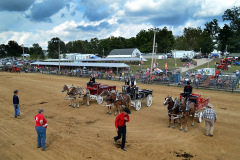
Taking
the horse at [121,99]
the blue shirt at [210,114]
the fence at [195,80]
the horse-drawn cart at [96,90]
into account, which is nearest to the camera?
the blue shirt at [210,114]

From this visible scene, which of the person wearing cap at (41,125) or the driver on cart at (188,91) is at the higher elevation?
the driver on cart at (188,91)

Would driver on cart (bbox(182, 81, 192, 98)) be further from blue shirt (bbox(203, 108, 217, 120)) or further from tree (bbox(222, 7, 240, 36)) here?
tree (bbox(222, 7, 240, 36))

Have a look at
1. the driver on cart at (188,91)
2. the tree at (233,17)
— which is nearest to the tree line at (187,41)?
the tree at (233,17)

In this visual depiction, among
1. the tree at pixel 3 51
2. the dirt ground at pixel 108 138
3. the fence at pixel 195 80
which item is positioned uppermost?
the tree at pixel 3 51

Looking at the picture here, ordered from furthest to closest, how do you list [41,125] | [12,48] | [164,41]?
[12,48]
[164,41]
[41,125]

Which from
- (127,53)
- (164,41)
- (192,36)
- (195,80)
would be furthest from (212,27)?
(195,80)

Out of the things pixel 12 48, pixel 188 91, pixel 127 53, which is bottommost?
pixel 188 91

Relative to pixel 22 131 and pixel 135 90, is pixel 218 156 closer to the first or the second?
pixel 135 90

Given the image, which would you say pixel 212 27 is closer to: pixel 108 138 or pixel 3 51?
pixel 108 138

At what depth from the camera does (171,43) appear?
81.8 metres

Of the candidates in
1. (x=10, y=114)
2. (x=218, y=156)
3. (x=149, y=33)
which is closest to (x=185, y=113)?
(x=218, y=156)

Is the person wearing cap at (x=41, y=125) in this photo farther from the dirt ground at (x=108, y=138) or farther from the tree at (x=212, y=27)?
the tree at (x=212, y=27)

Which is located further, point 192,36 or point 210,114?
point 192,36

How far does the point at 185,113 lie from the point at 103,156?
472 cm
